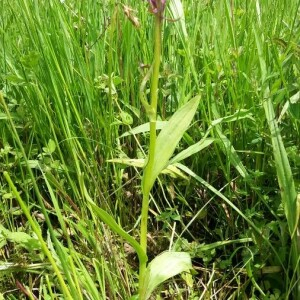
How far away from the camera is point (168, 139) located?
0.66m

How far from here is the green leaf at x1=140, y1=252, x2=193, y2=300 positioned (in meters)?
0.66

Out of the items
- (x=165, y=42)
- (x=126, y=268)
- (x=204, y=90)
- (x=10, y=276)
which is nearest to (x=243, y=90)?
(x=204, y=90)

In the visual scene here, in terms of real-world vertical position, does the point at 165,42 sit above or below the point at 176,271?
above

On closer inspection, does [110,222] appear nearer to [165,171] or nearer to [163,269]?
[163,269]

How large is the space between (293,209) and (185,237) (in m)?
0.23

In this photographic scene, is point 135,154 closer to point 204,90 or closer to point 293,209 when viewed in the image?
point 204,90

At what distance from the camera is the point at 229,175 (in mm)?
853

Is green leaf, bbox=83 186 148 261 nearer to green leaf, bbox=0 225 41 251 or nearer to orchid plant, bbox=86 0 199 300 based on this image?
orchid plant, bbox=86 0 199 300

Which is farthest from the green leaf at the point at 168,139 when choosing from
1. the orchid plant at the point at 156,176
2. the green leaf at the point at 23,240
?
the green leaf at the point at 23,240

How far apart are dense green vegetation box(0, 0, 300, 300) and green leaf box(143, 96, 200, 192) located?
0.25ft

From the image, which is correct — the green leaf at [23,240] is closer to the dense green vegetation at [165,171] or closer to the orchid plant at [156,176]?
the dense green vegetation at [165,171]

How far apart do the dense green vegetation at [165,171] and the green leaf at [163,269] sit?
0.07 meters

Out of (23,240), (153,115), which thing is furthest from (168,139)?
(23,240)

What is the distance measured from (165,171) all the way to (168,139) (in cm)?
19
